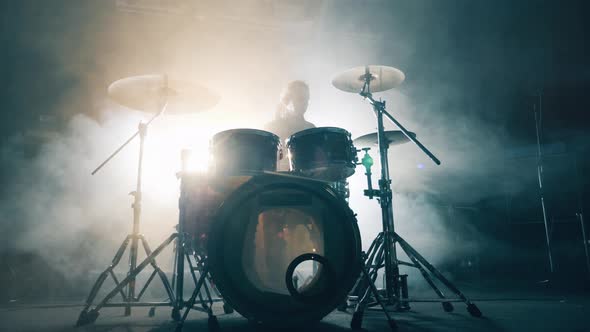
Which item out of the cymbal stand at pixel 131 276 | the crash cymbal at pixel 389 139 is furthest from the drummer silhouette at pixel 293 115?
the cymbal stand at pixel 131 276

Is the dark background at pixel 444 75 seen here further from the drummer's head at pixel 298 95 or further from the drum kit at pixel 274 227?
the drum kit at pixel 274 227

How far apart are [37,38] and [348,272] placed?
15.6 feet

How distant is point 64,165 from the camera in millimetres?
4266

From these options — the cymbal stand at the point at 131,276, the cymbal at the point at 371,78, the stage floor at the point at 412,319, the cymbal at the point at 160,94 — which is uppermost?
the cymbal at the point at 371,78

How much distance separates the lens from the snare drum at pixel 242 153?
244cm

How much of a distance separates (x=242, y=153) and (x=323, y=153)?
55 cm

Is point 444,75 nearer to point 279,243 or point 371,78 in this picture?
point 371,78

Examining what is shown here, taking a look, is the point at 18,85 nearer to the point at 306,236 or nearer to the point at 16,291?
the point at 16,291

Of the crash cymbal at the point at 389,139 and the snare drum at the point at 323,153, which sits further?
the crash cymbal at the point at 389,139

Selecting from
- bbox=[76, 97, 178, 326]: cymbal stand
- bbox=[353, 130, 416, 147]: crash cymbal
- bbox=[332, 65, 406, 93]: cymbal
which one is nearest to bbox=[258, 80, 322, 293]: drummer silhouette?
bbox=[76, 97, 178, 326]: cymbal stand

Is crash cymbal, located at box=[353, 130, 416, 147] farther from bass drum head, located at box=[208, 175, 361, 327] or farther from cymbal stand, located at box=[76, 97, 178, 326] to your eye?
cymbal stand, located at box=[76, 97, 178, 326]

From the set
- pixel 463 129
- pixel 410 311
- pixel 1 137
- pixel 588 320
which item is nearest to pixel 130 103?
pixel 1 137

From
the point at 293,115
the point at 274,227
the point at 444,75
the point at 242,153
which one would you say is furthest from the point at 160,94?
the point at 444,75

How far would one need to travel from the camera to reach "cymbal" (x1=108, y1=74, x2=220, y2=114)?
292cm
